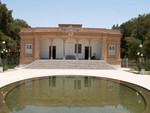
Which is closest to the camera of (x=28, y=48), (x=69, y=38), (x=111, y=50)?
(x=69, y=38)

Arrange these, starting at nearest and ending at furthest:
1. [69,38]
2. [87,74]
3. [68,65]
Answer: [87,74]
[68,65]
[69,38]

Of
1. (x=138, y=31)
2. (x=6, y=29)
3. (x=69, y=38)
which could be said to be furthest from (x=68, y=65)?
(x=138, y=31)

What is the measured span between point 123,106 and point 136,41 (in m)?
21.6

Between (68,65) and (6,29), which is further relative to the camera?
(6,29)

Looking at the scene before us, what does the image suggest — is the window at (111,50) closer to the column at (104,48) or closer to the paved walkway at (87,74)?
the column at (104,48)

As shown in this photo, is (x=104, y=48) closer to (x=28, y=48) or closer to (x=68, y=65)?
(x=68, y=65)

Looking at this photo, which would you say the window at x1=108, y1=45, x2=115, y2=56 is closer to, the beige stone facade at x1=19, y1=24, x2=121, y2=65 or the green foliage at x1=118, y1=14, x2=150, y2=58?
the beige stone facade at x1=19, y1=24, x2=121, y2=65

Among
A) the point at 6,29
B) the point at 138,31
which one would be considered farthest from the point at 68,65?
the point at 138,31

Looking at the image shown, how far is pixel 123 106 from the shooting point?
4.66 m

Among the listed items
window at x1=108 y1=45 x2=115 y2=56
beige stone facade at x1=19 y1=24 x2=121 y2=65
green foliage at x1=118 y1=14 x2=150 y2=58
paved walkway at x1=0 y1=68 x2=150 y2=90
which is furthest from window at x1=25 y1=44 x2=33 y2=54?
green foliage at x1=118 y1=14 x2=150 y2=58

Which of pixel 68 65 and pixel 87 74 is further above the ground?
pixel 68 65

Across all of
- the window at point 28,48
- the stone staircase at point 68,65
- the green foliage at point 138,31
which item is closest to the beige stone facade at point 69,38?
the window at point 28,48

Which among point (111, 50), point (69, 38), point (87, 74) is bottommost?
point (87, 74)

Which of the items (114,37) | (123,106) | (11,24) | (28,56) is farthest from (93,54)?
(123,106)
